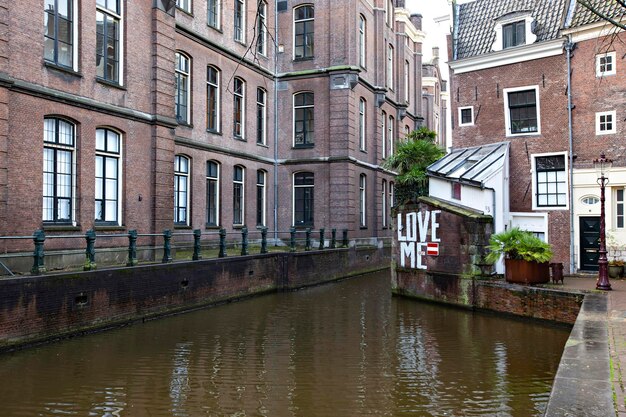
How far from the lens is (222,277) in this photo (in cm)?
1545

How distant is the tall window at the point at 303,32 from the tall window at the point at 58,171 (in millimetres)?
14831

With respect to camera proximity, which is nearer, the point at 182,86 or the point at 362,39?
the point at 182,86

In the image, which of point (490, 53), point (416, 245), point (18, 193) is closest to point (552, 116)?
point (490, 53)

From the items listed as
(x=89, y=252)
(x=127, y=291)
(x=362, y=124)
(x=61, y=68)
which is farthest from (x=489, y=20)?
(x=89, y=252)

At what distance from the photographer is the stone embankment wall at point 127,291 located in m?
9.58

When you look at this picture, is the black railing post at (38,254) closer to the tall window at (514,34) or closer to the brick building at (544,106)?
the brick building at (544,106)

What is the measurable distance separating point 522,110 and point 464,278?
21.9 ft

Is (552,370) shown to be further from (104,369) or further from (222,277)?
(222,277)

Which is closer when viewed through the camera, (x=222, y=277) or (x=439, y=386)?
(x=439, y=386)

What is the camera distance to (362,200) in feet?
90.7

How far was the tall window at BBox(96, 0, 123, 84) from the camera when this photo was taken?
1477 centimetres

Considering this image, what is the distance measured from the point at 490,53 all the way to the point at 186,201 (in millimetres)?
11731

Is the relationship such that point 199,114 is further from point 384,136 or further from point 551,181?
point 384,136

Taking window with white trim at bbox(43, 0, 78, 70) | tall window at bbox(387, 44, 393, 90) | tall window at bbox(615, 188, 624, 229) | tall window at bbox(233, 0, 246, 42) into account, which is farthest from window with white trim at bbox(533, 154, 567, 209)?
tall window at bbox(387, 44, 393, 90)
